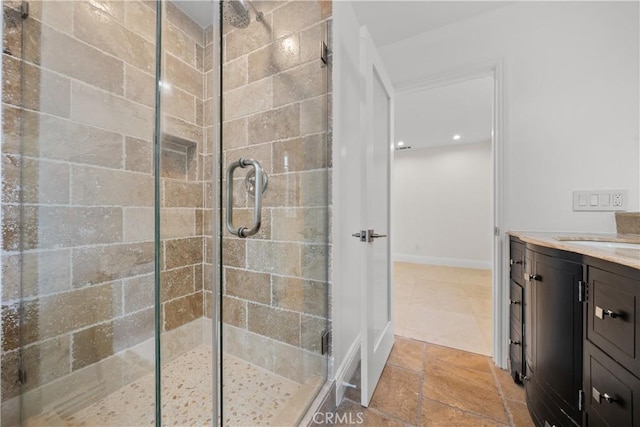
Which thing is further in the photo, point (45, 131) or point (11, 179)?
point (45, 131)

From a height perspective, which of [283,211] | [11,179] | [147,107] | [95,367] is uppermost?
[147,107]

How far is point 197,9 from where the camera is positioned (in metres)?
1.59

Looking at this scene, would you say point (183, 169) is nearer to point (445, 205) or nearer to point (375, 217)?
point (375, 217)

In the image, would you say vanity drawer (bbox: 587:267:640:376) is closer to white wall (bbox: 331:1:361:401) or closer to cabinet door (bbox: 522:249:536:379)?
cabinet door (bbox: 522:249:536:379)

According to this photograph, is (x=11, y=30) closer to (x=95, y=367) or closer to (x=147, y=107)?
(x=147, y=107)

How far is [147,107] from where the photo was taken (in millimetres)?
1476

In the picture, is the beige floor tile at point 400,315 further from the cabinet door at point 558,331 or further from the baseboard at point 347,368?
the cabinet door at point 558,331

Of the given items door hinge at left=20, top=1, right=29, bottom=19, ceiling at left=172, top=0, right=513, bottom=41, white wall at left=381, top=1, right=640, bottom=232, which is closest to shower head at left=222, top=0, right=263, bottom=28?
ceiling at left=172, top=0, right=513, bottom=41

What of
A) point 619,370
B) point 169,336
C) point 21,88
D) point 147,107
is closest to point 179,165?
point 147,107

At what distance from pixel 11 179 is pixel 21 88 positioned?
1.27 feet

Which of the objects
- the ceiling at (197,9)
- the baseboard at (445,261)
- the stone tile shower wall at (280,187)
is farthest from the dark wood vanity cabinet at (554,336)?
the baseboard at (445,261)

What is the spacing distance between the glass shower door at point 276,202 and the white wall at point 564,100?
3.98 feet

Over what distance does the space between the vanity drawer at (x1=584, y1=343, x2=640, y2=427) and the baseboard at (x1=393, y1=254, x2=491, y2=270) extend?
4040mm

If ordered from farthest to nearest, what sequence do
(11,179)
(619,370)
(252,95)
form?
(252,95), (11,179), (619,370)
